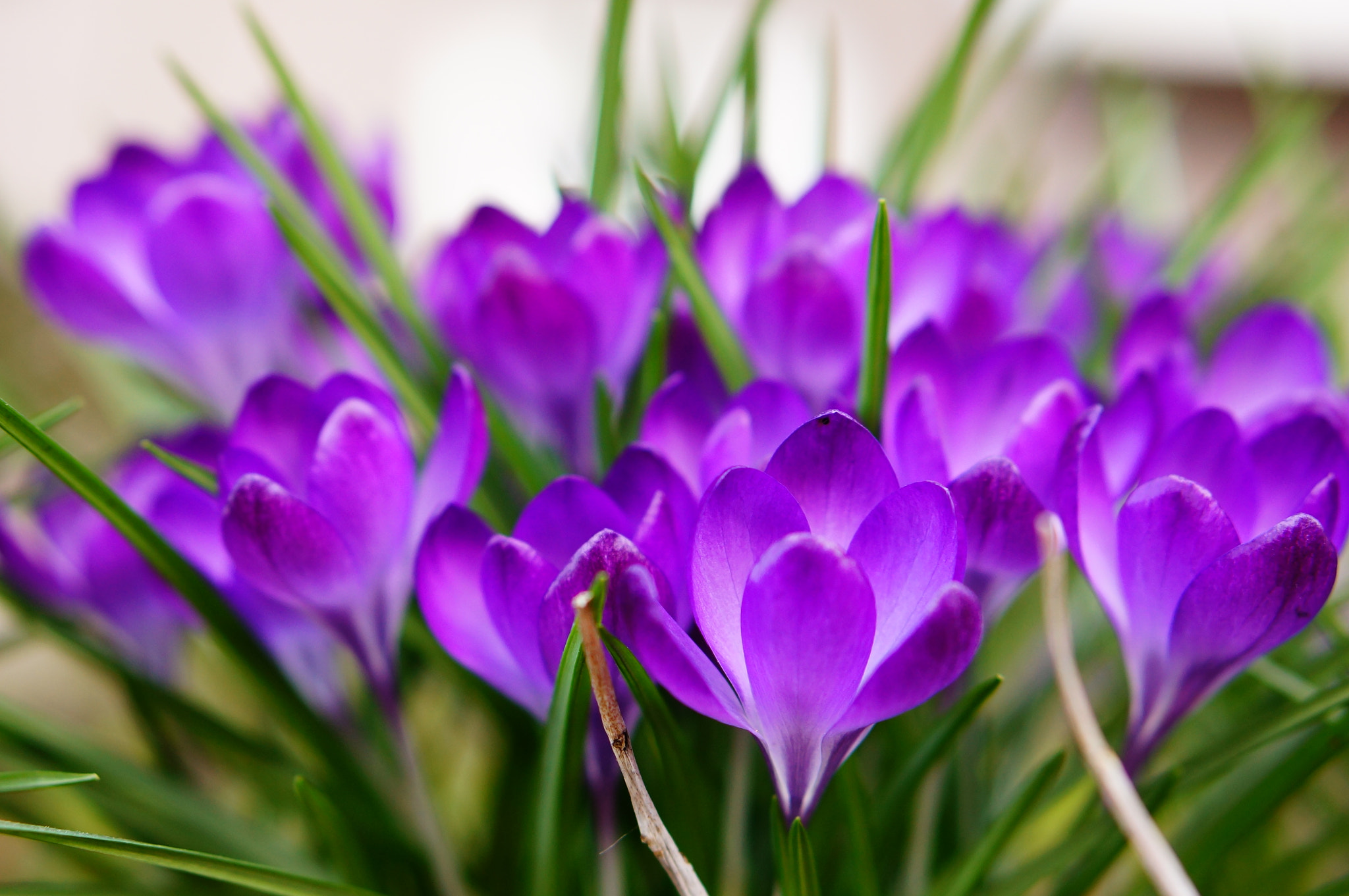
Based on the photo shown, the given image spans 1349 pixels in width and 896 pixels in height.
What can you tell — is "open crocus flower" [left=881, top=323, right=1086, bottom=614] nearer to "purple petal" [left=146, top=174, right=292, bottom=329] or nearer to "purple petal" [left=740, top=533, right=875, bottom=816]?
"purple petal" [left=740, top=533, right=875, bottom=816]

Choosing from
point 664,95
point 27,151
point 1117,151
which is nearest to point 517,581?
point 664,95

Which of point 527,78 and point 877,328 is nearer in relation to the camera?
point 877,328

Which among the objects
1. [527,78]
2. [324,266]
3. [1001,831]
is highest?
[527,78]

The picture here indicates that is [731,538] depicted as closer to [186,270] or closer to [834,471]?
[834,471]

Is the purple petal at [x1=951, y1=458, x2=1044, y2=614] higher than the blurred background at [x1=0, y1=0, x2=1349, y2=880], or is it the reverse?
the blurred background at [x1=0, y1=0, x2=1349, y2=880]

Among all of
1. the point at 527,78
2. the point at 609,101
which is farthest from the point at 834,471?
the point at 527,78

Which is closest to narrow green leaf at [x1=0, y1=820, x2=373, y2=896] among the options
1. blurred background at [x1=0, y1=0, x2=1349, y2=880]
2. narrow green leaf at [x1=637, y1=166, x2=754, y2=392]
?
narrow green leaf at [x1=637, y1=166, x2=754, y2=392]
